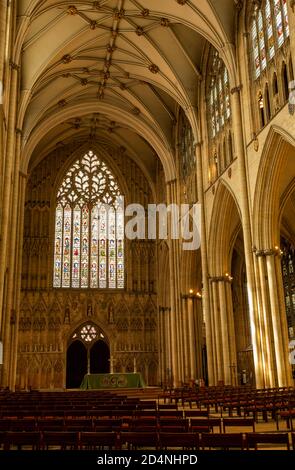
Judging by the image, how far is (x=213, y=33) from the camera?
848 inches

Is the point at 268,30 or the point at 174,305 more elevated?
the point at 268,30

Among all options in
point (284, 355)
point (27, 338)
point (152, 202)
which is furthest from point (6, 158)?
point (152, 202)

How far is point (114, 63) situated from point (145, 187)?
38.1 ft

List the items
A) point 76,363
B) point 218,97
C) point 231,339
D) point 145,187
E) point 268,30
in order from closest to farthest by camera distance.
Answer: point 268,30 < point 231,339 < point 218,97 < point 76,363 < point 145,187

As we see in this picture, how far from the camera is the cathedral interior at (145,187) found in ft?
61.2

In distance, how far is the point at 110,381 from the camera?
25719 mm

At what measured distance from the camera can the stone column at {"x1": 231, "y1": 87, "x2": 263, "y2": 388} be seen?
703 inches

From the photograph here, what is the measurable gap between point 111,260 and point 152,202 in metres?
5.82

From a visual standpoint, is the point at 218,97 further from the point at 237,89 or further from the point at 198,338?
the point at 198,338

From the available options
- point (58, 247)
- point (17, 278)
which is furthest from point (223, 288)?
point (58, 247)

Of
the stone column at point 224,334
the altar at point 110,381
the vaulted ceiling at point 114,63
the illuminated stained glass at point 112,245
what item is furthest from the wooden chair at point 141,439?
the illuminated stained glass at point 112,245

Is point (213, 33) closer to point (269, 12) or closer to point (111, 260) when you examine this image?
A: point (269, 12)

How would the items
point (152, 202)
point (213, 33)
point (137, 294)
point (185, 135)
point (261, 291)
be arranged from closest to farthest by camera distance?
point (261, 291) → point (213, 33) → point (185, 135) → point (137, 294) → point (152, 202)

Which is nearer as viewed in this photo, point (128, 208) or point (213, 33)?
point (213, 33)
